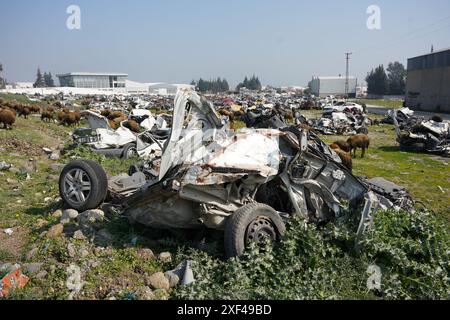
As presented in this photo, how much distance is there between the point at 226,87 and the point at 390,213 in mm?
149657

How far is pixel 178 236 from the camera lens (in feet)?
17.4

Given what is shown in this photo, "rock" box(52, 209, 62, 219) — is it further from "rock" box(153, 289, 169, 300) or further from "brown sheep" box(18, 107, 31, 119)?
"brown sheep" box(18, 107, 31, 119)

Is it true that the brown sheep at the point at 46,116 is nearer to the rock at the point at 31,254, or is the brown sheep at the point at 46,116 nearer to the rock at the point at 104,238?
the rock at the point at 104,238

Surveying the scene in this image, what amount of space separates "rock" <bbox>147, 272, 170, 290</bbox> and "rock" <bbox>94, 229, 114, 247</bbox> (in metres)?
1.14

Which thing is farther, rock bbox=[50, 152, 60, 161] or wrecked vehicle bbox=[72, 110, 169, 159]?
wrecked vehicle bbox=[72, 110, 169, 159]

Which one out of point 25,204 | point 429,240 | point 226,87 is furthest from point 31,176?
point 226,87

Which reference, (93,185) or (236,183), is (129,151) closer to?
(93,185)

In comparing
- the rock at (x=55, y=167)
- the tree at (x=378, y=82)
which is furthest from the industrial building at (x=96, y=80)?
the rock at (x=55, y=167)

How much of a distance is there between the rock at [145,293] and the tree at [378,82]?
317 feet

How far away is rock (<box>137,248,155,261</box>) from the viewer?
188 inches

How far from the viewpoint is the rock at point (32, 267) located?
4387mm

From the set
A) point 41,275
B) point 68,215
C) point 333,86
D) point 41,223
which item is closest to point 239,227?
point 41,275

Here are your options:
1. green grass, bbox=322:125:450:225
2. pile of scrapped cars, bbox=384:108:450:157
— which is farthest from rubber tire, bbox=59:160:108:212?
pile of scrapped cars, bbox=384:108:450:157
